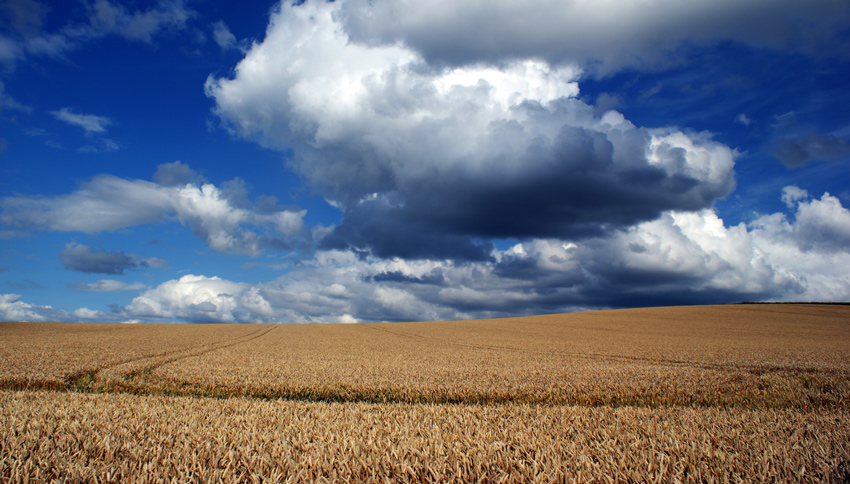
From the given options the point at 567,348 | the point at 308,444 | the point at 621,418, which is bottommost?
the point at 567,348

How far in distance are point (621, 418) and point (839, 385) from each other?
37.6ft

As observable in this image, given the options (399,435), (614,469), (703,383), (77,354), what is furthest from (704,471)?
(77,354)

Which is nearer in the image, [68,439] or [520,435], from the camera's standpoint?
[68,439]

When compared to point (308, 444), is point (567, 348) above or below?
below

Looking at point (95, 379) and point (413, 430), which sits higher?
point (413, 430)

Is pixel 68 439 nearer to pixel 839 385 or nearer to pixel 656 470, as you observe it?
pixel 656 470

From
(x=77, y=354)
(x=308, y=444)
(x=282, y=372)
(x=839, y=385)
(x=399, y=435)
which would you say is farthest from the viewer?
(x=77, y=354)

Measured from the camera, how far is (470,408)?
7215mm

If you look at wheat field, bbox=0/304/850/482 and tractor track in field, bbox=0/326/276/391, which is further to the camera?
tractor track in field, bbox=0/326/276/391

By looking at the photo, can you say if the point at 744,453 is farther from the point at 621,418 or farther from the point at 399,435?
the point at 399,435

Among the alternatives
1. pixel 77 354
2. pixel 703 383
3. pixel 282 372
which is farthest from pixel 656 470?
pixel 77 354

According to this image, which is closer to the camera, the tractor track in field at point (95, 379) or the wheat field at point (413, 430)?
the wheat field at point (413, 430)

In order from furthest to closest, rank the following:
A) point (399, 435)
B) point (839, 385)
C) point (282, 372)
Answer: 1. point (282, 372)
2. point (839, 385)
3. point (399, 435)

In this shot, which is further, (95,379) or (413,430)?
(95,379)
